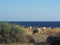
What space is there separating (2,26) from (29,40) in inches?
169

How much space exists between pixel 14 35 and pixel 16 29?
1.41 metres

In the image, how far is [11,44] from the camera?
24281 millimetres

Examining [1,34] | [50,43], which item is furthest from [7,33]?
[50,43]

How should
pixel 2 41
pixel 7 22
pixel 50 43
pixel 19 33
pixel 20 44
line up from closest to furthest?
pixel 50 43, pixel 20 44, pixel 2 41, pixel 19 33, pixel 7 22

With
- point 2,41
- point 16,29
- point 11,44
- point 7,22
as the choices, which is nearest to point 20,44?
point 11,44

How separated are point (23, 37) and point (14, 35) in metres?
1.00

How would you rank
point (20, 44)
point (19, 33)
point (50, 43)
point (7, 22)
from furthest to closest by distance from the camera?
point (7, 22), point (19, 33), point (20, 44), point (50, 43)

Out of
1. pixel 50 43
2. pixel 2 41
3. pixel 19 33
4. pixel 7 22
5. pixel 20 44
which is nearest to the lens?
pixel 50 43

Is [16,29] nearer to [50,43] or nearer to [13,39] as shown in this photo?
[13,39]

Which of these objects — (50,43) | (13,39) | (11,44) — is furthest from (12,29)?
(50,43)

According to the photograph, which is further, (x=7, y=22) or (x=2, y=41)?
(x=7, y=22)

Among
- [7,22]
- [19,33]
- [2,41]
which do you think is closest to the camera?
[2,41]

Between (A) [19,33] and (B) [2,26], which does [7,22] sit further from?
(A) [19,33]

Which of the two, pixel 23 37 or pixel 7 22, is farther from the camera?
pixel 7 22
